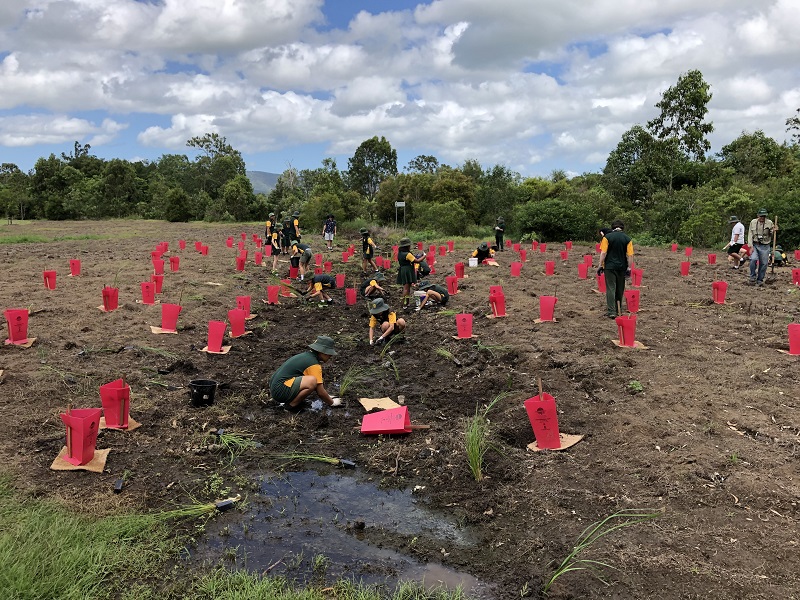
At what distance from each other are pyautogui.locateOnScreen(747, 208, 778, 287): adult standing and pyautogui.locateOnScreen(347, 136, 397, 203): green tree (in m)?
33.1

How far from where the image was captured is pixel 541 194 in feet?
104

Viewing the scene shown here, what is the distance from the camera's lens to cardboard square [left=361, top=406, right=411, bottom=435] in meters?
5.39

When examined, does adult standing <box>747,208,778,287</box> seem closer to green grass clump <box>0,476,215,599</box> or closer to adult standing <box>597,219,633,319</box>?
adult standing <box>597,219,633,319</box>

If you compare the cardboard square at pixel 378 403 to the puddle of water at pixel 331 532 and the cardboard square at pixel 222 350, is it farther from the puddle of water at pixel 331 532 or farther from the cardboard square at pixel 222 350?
the cardboard square at pixel 222 350

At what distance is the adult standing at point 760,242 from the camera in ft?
36.3

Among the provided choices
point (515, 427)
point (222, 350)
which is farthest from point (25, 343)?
point (515, 427)

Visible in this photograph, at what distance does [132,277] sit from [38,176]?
3759 centimetres

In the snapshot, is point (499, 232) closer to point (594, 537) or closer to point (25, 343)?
point (25, 343)

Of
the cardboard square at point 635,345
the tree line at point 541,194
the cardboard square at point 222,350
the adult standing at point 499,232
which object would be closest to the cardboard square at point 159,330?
the cardboard square at point 222,350

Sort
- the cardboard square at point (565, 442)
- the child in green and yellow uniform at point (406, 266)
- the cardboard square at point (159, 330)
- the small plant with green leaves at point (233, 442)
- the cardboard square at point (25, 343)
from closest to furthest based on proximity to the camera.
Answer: the cardboard square at point (565, 442) → the small plant with green leaves at point (233, 442) → the cardboard square at point (25, 343) → the cardboard square at point (159, 330) → the child in green and yellow uniform at point (406, 266)

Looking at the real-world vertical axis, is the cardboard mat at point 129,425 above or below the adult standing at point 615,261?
below

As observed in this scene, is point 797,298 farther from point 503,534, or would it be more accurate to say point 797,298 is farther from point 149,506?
point 149,506

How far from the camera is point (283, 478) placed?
476 centimetres

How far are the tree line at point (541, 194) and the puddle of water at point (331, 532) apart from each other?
768 inches
